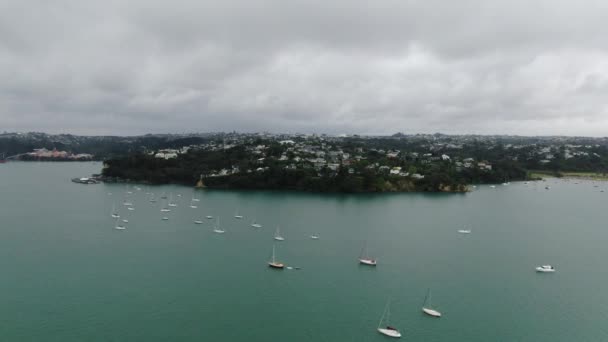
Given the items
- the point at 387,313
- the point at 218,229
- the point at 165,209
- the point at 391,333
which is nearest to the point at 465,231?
the point at 387,313

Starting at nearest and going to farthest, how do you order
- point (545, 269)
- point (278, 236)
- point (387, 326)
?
point (387, 326)
point (545, 269)
point (278, 236)

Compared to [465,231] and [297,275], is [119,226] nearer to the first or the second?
[297,275]

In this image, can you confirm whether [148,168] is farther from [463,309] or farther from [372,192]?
[463,309]

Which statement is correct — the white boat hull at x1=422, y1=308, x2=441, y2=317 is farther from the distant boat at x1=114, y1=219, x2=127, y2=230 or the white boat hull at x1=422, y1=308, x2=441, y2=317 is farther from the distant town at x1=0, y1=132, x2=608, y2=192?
the distant town at x1=0, y1=132, x2=608, y2=192

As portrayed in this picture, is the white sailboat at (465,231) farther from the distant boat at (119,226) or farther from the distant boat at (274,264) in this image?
the distant boat at (119,226)

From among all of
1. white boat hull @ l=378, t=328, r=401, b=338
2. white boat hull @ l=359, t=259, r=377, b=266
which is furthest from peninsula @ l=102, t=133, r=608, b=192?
white boat hull @ l=378, t=328, r=401, b=338

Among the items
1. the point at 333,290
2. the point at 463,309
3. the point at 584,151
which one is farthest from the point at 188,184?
the point at 584,151

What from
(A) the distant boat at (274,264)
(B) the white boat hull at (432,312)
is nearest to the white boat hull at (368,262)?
(A) the distant boat at (274,264)
